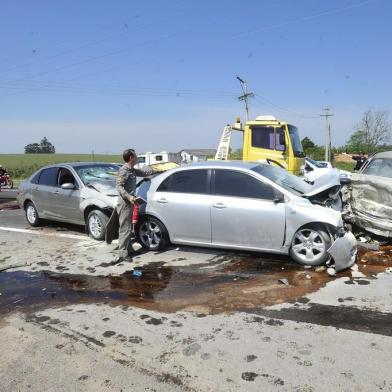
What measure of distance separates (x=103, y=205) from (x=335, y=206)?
435 centimetres

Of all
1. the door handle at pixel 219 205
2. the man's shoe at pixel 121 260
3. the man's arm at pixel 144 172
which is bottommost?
the man's shoe at pixel 121 260

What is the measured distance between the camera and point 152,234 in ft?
24.5

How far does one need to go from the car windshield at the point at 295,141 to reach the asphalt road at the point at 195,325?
6397mm

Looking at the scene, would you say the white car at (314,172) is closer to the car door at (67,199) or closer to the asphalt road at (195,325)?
the asphalt road at (195,325)

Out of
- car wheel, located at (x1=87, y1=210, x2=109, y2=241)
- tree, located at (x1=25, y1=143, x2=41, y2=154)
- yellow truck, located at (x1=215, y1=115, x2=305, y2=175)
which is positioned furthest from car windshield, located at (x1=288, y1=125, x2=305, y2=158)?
tree, located at (x1=25, y1=143, x2=41, y2=154)

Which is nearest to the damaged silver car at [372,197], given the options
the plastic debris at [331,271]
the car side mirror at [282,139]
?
the plastic debris at [331,271]

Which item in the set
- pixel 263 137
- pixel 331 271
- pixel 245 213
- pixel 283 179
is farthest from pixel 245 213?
pixel 263 137

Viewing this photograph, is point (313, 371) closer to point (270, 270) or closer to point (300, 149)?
point (270, 270)

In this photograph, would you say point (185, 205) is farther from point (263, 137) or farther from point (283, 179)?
point (263, 137)

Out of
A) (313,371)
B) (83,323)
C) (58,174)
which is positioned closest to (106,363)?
(83,323)

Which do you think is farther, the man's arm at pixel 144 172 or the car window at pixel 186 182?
the man's arm at pixel 144 172

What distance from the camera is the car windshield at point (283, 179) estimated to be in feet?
21.9

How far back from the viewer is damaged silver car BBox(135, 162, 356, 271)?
612 centimetres

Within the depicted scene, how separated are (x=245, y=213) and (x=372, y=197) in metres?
2.46
